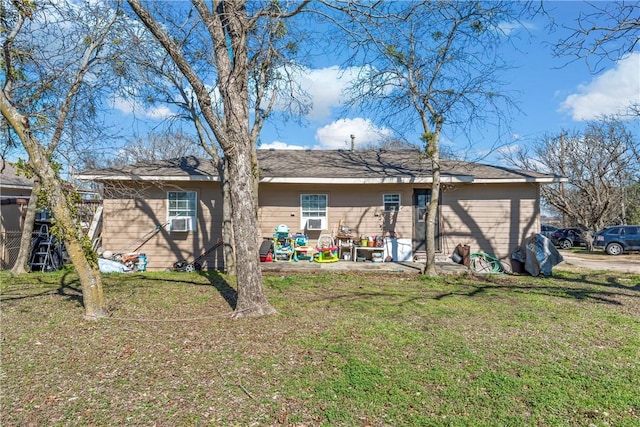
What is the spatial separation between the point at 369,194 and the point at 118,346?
7.74 m

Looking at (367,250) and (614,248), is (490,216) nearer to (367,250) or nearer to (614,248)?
(367,250)

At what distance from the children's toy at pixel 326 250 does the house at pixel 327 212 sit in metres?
0.25

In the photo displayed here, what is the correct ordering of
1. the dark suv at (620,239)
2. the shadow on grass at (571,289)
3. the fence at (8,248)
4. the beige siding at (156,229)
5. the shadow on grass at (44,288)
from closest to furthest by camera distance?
the shadow on grass at (44,288) → the shadow on grass at (571,289) → the beige siding at (156,229) → the fence at (8,248) → the dark suv at (620,239)

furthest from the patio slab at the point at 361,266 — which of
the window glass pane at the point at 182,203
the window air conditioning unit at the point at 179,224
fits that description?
the window glass pane at the point at 182,203

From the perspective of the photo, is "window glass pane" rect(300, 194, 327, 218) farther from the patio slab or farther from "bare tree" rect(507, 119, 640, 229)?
"bare tree" rect(507, 119, 640, 229)

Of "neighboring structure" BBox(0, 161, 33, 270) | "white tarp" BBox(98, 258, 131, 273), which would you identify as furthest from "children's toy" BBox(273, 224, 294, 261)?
"neighboring structure" BBox(0, 161, 33, 270)

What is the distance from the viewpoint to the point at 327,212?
1078 cm

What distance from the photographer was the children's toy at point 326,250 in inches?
404

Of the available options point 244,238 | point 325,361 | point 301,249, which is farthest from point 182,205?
point 325,361

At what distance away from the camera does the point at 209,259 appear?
35.2 feet

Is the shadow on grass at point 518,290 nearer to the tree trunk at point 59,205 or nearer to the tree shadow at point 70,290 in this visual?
the tree trunk at point 59,205

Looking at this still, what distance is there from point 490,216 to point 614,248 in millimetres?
12496

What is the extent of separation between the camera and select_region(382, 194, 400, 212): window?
422 inches

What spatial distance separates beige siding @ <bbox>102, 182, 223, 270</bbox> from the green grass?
4054 millimetres
